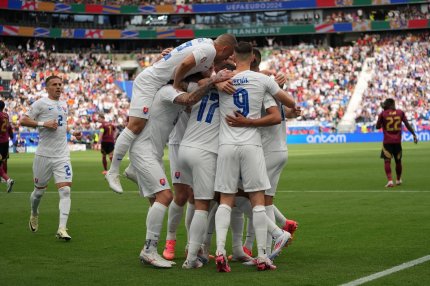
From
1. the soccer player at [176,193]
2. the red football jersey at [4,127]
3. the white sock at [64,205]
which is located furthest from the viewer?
the red football jersey at [4,127]

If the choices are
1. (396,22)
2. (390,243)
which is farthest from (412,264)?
(396,22)

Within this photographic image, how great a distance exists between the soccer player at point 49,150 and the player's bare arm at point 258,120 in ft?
14.4

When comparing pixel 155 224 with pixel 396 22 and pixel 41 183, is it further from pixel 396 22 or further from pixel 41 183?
pixel 396 22

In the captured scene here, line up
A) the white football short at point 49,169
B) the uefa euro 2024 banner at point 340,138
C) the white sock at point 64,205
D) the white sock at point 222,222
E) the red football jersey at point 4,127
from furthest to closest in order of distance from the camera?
the uefa euro 2024 banner at point 340,138
the red football jersey at point 4,127
the white football short at point 49,169
the white sock at point 64,205
the white sock at point 222,222

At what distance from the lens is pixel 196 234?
9.23 m

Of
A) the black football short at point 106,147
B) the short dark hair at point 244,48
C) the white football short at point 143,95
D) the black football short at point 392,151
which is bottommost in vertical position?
the black football short at point 106,147

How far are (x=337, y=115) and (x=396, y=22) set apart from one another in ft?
66.5

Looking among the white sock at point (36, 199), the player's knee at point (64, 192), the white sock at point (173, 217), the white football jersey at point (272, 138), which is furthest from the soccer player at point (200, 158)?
the white sock at point (36, 199)

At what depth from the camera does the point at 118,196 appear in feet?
64.1

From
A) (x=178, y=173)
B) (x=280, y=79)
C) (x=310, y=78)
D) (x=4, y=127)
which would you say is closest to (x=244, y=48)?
(x=280, y=79)

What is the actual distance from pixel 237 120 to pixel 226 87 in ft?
1.29

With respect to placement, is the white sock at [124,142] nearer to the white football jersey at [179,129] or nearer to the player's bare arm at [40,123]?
the white football jersey at [179,129]

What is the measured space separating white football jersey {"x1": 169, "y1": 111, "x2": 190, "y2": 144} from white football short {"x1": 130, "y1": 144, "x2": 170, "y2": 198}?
634mm

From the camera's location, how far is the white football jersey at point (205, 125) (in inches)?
370
